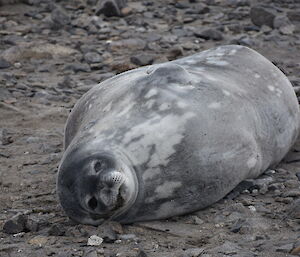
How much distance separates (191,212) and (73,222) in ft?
1.73

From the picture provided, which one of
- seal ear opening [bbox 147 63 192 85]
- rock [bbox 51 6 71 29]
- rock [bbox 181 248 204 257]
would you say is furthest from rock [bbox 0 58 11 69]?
rock [bbox 181 248 204 257]

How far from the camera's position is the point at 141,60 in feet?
21.0

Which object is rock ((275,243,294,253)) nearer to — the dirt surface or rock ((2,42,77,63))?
the dirt surface

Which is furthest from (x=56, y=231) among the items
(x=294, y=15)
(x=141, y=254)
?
(x=294, y=15)

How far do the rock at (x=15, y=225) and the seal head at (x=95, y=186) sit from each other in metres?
0.20

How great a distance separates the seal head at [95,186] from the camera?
126 inches

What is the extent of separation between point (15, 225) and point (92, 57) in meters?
3.46

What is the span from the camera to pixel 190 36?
7.39 m

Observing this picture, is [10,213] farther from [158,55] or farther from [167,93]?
[158,55]

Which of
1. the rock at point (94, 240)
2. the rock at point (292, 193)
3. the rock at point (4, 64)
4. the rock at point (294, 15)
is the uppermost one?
the rock at point (94, 240)

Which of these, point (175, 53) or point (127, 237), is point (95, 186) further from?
point (175, 53)

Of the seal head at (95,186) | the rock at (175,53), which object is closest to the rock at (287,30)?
the rock at (175,53)

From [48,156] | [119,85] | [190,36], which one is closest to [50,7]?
[190,36]

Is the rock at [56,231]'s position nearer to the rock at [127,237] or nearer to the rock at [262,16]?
the rock at [127,237]
